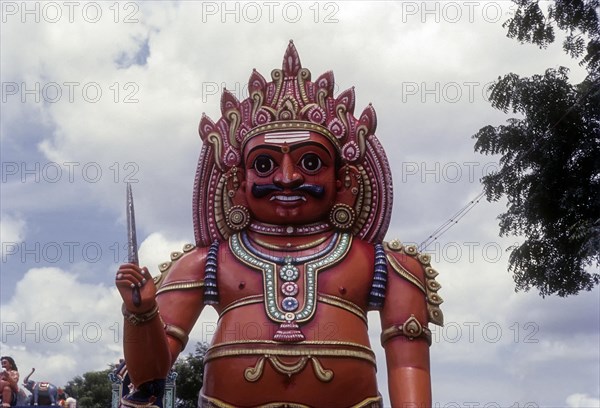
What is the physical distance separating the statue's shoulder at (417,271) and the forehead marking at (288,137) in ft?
2.92

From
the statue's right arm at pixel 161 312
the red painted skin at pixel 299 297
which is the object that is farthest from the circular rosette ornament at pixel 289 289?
the statue's right arm at pixel 161 312

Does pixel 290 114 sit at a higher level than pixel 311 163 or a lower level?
higher

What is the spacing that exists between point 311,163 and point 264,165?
0.30 metres

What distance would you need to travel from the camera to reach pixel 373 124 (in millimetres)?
5848

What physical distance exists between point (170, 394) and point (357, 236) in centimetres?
555

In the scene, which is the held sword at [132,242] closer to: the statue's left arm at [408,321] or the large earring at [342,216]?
the large earring at [342,216]

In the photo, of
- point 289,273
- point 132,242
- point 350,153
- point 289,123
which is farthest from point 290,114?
point 132,242

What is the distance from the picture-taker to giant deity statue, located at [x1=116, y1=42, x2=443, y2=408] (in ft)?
16.5

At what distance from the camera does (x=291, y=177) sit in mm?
5465

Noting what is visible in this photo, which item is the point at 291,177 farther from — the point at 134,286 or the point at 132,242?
the point at 134,286

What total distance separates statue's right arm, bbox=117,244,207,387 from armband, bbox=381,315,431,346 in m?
1.21

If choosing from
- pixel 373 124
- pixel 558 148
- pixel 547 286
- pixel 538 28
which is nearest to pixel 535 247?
pixel 547 286

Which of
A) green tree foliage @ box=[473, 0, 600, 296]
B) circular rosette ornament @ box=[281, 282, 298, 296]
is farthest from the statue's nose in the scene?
green tree foliage @ box=[473, 0, 600, 296]

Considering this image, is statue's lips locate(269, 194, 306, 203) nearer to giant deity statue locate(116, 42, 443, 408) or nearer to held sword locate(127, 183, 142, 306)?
giant deity statue locate(116, 42, 443, 408)
